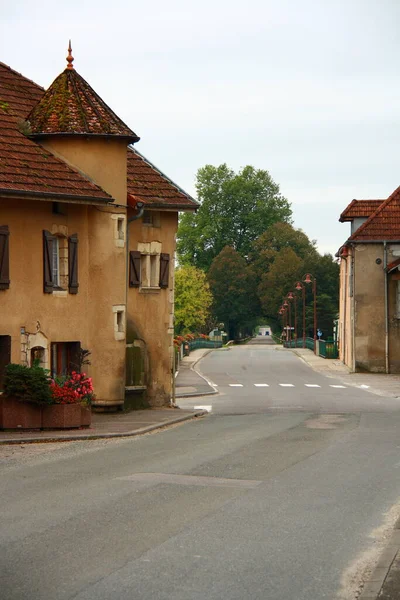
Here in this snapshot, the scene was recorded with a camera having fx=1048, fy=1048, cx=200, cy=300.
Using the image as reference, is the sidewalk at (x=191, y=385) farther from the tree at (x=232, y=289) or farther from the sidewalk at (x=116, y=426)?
the tree at (x=232, y=289)

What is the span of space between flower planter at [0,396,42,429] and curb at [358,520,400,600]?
46.0ft

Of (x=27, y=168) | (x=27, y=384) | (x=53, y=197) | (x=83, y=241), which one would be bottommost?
(x=27, y=384)

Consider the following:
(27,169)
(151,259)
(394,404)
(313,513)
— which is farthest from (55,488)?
(394,404)

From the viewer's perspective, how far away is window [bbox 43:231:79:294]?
2739cm

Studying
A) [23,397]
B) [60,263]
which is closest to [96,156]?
[60,263]

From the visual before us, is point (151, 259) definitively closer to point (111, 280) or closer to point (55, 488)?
point (111, 280)

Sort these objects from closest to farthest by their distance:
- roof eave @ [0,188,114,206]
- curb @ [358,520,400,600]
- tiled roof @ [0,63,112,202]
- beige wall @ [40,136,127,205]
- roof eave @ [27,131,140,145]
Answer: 1. curb @ [358,520,400,600]
2. roof eave @ [0,188,114,206]
3. tiled roof @ [0,63,112,202]
4. roof eave @ [27,131,140,145]
5. beige wall @ [40,136,127,205]

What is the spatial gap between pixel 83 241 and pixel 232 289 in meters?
104

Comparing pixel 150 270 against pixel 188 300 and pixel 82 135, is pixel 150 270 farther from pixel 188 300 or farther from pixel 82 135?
pixel 188 300

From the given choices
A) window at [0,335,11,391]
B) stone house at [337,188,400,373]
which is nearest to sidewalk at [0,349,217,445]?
window at [0,335,11,391]

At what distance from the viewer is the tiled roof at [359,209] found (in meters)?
63.1

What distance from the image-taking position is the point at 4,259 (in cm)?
2594

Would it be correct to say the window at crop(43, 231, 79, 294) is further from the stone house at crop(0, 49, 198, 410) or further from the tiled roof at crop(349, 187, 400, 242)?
the tiled roof at crop(349, 187, 400, 242)

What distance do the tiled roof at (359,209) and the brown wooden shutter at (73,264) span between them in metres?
36.2
